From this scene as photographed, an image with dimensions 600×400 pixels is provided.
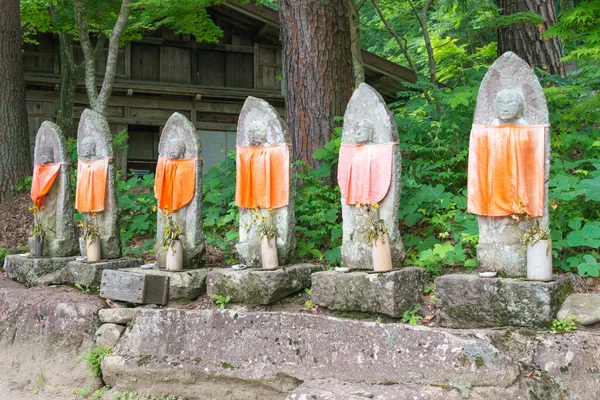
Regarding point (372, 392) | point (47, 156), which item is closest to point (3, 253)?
point (47, 156)

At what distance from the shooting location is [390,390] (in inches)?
Result: 126

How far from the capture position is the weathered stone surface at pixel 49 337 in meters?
4.70

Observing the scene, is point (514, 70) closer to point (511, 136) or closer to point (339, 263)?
point (511, 136)

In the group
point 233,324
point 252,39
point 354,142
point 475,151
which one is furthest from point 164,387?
point 252,39

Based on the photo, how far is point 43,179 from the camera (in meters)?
5.53

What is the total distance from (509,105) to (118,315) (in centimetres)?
332

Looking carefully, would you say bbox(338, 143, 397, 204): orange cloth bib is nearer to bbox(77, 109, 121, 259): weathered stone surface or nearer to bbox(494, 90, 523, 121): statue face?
bbox(494, 90, 523, 121): statue face

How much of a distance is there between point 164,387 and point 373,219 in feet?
6.47

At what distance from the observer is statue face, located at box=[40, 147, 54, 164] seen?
5.57 meters

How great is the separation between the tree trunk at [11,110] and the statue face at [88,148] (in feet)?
13.3

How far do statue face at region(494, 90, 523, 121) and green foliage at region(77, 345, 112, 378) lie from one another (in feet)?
11.2

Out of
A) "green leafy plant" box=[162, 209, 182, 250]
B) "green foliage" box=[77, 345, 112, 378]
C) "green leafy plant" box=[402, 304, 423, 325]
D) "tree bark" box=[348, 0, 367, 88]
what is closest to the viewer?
"green leafy plant" box=[402, 304, 423, 325]

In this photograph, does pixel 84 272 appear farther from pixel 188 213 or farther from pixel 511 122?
pixel 511 122

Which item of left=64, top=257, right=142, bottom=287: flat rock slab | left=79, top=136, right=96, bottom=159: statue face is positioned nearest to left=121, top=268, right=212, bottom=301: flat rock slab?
left=64, top=257, right=142, bottom=287: flat rock slab
